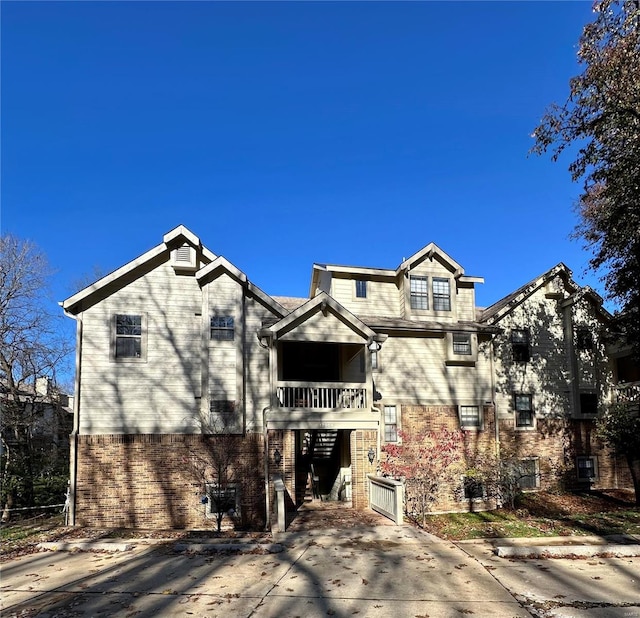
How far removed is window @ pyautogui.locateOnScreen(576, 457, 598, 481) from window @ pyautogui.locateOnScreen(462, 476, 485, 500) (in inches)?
177

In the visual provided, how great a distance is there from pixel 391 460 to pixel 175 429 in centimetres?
692

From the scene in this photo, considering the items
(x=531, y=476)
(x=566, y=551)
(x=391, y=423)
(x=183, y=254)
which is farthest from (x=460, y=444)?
(x=183, y=254)

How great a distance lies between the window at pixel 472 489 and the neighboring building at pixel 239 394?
0.14 m

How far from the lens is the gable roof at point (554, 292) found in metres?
20.2

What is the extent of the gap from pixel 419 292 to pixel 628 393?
934 centimetres

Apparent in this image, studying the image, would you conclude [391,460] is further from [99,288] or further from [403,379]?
[99,288]

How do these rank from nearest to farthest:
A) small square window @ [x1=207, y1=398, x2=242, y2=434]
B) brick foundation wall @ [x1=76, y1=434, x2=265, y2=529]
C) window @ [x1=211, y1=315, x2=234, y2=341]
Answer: brick foundation wall @ [x1=76, y1=434, x2=265, y2=529] < small square window @ [x1=207, y1=398, x2=242, y2=434] < window @ [x1=211, y1=315, x2=234, y2=341]

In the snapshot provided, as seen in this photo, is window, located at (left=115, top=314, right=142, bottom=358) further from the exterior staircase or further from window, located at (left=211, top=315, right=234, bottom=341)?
the exterior staircase

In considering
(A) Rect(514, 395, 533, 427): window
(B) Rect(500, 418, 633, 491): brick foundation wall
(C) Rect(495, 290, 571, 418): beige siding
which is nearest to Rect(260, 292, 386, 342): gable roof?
(C) Rect(495, 290, 571, 418): beige siding

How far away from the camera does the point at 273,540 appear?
10648 millimetres

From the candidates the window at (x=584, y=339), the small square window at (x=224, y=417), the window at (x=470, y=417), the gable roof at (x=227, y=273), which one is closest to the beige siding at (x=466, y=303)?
the window at (x=470, y=417)

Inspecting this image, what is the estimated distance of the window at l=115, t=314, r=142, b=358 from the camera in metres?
15.6

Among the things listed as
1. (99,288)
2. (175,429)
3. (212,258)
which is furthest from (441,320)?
(99,288)

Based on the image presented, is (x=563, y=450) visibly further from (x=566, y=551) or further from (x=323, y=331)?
(x=566, y=551)
